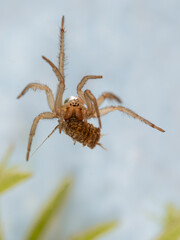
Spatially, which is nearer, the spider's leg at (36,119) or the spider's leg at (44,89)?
the spider's leg at (36,119)

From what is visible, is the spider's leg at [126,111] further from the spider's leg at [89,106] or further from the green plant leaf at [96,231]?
the green plant leaf at [96,231]

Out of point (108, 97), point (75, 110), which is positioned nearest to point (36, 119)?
point (75, 110)

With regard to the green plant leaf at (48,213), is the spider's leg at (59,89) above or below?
above

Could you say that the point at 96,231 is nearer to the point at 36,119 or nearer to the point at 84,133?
the point at 84,133

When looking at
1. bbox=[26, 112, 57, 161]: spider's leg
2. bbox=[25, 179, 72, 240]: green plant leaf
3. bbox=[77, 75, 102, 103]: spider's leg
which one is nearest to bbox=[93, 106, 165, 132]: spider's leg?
bbox=[77, 75, 102, 103]: spider's leg

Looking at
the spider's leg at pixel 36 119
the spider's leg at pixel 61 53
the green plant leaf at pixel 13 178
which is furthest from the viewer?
the spider's leg at pixel 61 53

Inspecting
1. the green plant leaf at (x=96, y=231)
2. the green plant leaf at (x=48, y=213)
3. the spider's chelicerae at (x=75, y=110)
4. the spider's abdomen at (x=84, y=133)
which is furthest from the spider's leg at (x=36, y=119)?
the green plant leaf at (x=96, y=231)

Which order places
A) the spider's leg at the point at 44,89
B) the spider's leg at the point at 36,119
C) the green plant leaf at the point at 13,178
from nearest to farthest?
the green plant leaf at the point at 13,178 < the spider's leg at the point at 36,119 < the spider's leg at the point at 44,89

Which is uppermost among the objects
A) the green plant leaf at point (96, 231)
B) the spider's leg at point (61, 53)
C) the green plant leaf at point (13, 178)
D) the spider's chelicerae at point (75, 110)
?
the spider's leg at point (61, 53)
